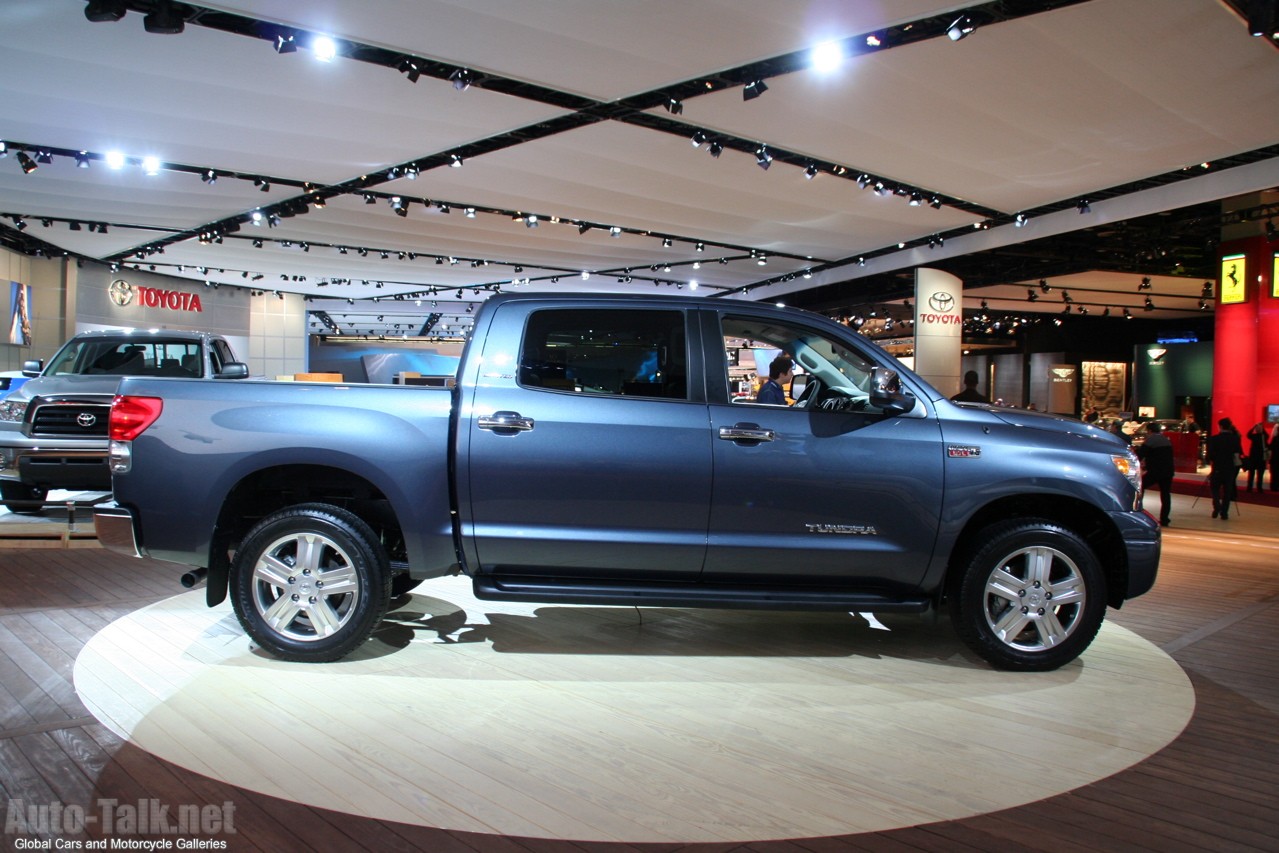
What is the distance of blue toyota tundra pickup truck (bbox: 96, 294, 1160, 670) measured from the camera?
3621mm

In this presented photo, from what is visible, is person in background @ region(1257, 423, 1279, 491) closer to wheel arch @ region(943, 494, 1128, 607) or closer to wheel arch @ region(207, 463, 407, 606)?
wheel arch @ region(943, 494, 1128, 607)

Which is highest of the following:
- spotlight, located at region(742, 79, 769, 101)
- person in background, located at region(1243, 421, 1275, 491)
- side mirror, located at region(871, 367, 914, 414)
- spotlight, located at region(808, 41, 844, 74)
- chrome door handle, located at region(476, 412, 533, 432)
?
spotlight, located at region(808, 41, 844, 74)

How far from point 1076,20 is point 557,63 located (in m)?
4.16

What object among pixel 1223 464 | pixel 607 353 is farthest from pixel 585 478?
pixel 1223 464

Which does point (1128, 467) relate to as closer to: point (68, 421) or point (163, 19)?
point (163, 19)

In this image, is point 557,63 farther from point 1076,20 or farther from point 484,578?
point 484,578

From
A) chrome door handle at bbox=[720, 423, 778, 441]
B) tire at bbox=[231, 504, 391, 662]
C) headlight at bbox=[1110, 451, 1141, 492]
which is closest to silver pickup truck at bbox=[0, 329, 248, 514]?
tire at bbox=[231, 504, 391, 662]

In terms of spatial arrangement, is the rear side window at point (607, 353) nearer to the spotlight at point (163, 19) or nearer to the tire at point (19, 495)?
the spotlight at point (163, 19)

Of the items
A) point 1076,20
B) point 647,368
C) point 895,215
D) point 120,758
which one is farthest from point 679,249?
point 120,758

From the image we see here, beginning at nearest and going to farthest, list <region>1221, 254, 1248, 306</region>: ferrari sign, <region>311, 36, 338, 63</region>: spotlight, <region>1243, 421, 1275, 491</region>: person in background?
<region>311, 36, 338, 63</region>: spotlight → <region>1243, 421, 1275, 491</region>: person in background → <region>1221, 254, 1248, 306</region>: ferrari sign

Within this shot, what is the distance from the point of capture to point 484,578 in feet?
12.2

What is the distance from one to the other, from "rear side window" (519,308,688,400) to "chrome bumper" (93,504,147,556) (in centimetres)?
185

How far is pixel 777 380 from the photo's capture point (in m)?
4.31

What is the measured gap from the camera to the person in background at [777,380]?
13.6 feet
